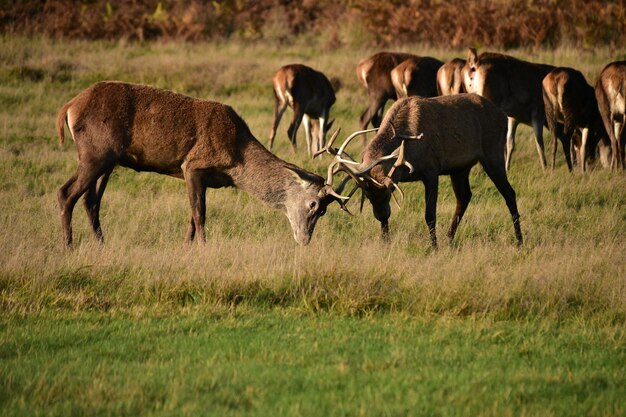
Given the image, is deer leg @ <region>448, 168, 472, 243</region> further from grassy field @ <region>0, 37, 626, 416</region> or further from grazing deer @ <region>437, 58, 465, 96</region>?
grazing deer @ <region>437, 58, 465, 96</region>

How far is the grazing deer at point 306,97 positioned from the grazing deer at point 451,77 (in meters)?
2.47

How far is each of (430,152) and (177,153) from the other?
118 inches

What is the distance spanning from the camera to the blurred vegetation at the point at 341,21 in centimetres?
2947

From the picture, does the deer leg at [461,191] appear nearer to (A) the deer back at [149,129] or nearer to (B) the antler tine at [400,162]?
(B) the antler tine at [400,162]

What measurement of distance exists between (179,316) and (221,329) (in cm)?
54

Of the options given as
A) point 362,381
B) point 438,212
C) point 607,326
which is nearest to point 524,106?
point 438,212

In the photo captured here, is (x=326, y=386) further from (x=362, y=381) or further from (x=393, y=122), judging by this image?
(x=393, y=122)

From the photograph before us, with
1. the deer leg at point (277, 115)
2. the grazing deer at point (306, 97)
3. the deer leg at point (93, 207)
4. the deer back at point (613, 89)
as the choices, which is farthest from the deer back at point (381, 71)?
the deer leg at point (93, 207)

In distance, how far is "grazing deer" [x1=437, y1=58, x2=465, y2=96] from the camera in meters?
17.9

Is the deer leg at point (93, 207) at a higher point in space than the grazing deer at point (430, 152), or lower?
lower

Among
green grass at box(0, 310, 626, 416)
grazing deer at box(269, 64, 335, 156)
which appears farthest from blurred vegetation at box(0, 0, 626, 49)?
green grass at box(0, 310, 626, 416)

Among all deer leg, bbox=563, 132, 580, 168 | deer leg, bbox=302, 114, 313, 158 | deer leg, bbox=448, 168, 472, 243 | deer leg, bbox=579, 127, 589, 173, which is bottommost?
deer leg, bbox=302, 114, 313, 158

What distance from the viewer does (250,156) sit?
1197 centimetres

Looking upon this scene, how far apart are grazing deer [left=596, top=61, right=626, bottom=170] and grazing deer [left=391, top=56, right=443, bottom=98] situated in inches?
132
